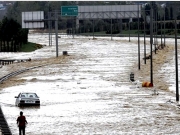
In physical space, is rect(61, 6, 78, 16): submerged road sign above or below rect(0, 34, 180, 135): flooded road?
above

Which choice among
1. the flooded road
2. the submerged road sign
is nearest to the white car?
the flooded road

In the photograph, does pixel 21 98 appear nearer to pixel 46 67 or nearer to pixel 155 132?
pixel 155 132

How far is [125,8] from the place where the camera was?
18838cm

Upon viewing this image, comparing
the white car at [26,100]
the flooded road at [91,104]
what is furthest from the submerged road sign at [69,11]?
the white car at [26,100]

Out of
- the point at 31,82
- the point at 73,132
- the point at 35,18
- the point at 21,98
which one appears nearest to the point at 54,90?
the point at 31,82

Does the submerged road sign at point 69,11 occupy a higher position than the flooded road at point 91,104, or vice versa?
the submerged road sign at point 69,11

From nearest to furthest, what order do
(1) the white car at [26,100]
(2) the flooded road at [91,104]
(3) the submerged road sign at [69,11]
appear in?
(2) the flooded road at [91,104], (1) the white car at [26,100], (3) the submerged road sign at [69,11]

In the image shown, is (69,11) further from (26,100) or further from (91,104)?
(26,100)

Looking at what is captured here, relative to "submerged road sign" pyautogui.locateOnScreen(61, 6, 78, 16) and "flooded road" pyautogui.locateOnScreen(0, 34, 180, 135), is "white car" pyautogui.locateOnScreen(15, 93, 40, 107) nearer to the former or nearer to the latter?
"flooded road" pyautogui.locateOnScreen(0, 34, 180, 135)

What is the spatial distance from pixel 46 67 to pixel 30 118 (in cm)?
4893

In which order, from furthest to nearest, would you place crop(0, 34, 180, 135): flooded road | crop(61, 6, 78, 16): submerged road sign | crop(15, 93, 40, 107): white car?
crop(61, 6, 78, 16): submerged road sign
crop(15, 93, 40, 107): white car
crop(0, 34, 180, 135): flooded road

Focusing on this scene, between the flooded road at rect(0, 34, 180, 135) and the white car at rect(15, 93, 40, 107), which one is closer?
the flooded road at rect(0, 34, 180, 135)

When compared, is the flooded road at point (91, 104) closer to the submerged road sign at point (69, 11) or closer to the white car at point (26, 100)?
the white car at point (26, 100)

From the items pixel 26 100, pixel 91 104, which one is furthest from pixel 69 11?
pixel 26 100
